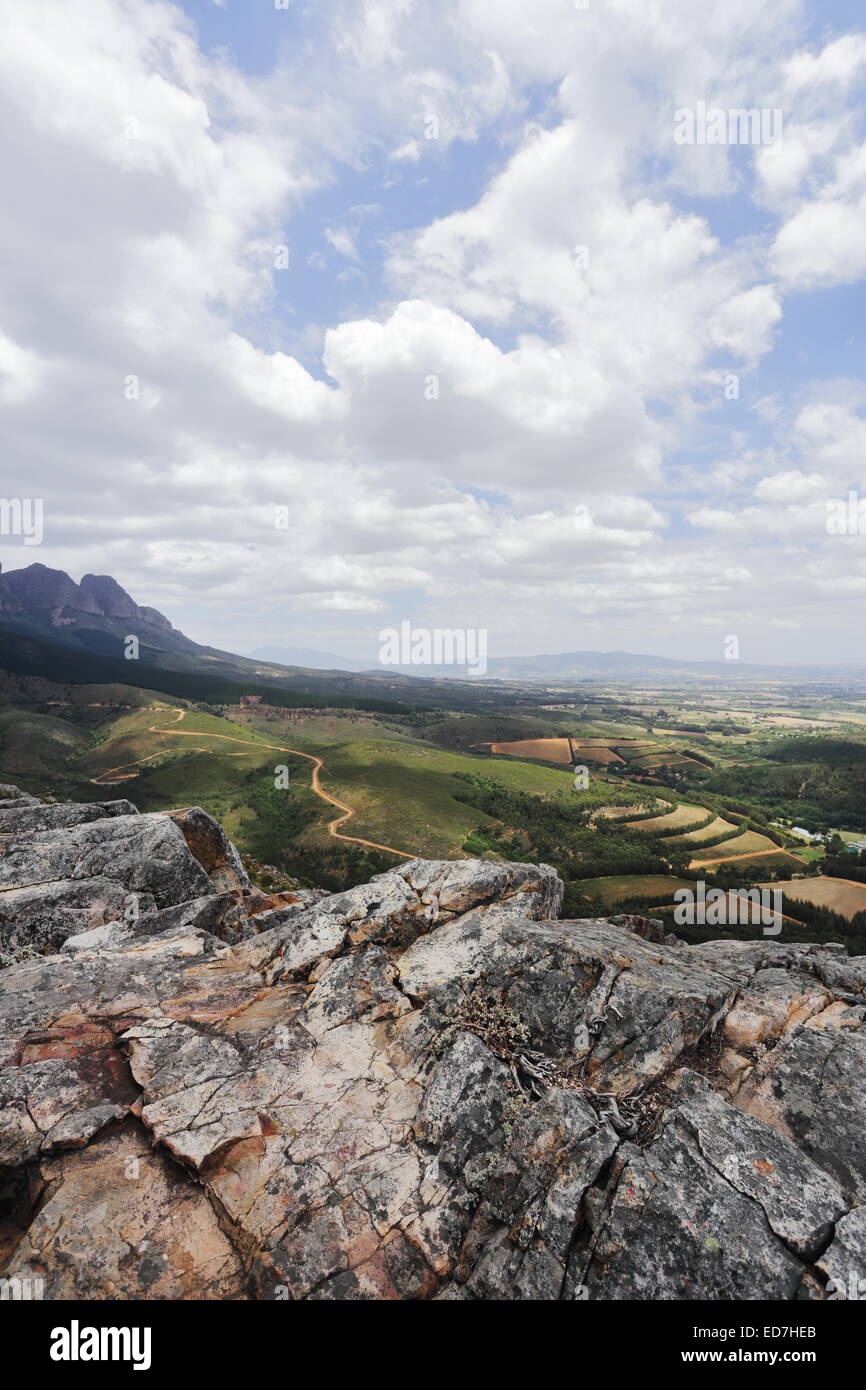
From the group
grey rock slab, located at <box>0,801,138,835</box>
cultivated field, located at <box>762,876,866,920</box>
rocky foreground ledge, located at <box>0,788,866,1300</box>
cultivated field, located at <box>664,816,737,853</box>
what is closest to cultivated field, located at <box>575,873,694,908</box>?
cultivated field, located at <box>762,876,866,920</box>

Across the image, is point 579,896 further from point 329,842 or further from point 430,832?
point 329,842

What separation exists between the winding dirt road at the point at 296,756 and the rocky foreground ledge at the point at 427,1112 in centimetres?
7735

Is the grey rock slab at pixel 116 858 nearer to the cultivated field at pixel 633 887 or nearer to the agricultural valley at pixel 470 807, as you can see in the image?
the agricultural valley at pixel 470 807

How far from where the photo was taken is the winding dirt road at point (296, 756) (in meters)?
97.4

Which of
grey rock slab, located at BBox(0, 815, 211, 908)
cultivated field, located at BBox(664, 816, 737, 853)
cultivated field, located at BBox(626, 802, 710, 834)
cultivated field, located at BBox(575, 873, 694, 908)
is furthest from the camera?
cultivated field, located at BBox(626, 802, 710, 834)

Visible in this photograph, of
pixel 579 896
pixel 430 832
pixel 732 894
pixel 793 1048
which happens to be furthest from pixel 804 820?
pixel 793 1048

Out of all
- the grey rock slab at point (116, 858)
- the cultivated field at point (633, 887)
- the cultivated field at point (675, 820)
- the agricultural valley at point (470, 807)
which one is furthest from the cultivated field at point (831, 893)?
the grey rock slab at point (116, 858)

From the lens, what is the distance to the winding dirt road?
97.4 metres

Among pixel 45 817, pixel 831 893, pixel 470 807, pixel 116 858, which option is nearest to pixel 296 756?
pixel 470 807

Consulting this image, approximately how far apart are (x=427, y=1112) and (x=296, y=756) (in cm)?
15366

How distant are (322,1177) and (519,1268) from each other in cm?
384

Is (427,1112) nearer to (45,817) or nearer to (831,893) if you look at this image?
(45,817)

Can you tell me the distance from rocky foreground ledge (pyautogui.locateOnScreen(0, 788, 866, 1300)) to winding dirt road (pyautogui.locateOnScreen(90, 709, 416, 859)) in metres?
77.3

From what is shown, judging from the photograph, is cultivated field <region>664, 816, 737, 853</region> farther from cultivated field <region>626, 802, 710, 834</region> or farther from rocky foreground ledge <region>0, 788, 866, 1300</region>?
rocky foreground ledge <region>0, 788, 866, 1300</region>
